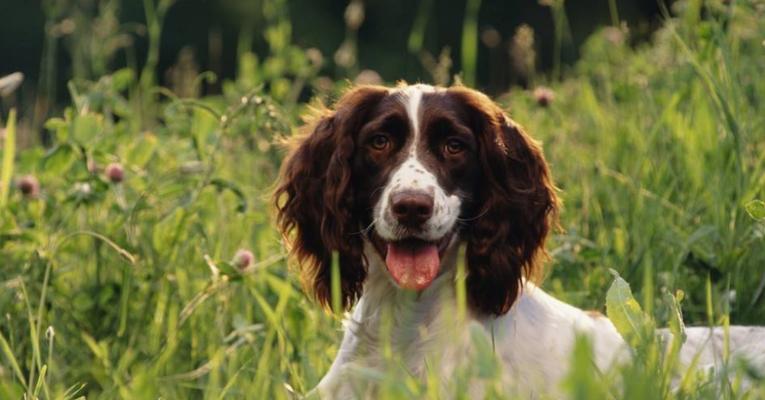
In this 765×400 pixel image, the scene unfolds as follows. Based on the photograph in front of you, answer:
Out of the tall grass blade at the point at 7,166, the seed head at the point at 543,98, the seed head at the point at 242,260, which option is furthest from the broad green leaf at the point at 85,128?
the seed head at the point at 543,98

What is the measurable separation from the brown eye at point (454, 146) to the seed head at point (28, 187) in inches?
64.5

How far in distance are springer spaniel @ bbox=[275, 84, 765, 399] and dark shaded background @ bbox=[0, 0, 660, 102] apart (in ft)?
47.7

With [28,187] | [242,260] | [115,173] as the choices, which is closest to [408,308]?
[242,260]

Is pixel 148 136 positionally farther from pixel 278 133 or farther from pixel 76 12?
pixel 76 12

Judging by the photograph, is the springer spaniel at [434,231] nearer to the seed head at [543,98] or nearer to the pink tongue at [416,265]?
the pink tongue at [416,265]

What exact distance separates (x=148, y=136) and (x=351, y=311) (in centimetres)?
A: 144

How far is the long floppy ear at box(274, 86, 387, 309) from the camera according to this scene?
390 cm

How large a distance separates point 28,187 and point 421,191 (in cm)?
173

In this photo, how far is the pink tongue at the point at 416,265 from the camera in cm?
368

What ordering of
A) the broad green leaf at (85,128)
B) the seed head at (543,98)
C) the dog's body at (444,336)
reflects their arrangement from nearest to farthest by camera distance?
the dog's body at (444,336)
the broad green leaf at (85,128)
the seed head at (543,98)

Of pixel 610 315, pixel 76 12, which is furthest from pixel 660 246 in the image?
pixel 76 12

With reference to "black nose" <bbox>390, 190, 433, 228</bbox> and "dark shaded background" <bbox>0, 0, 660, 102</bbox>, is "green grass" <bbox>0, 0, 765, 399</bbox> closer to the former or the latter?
"black nose" <bbox>390, 190, 433, 228</bbox>

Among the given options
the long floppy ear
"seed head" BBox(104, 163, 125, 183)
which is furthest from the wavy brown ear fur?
"seed head" BBox(104, 163, 125, 183)

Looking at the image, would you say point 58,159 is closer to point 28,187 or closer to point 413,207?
point 28,187
